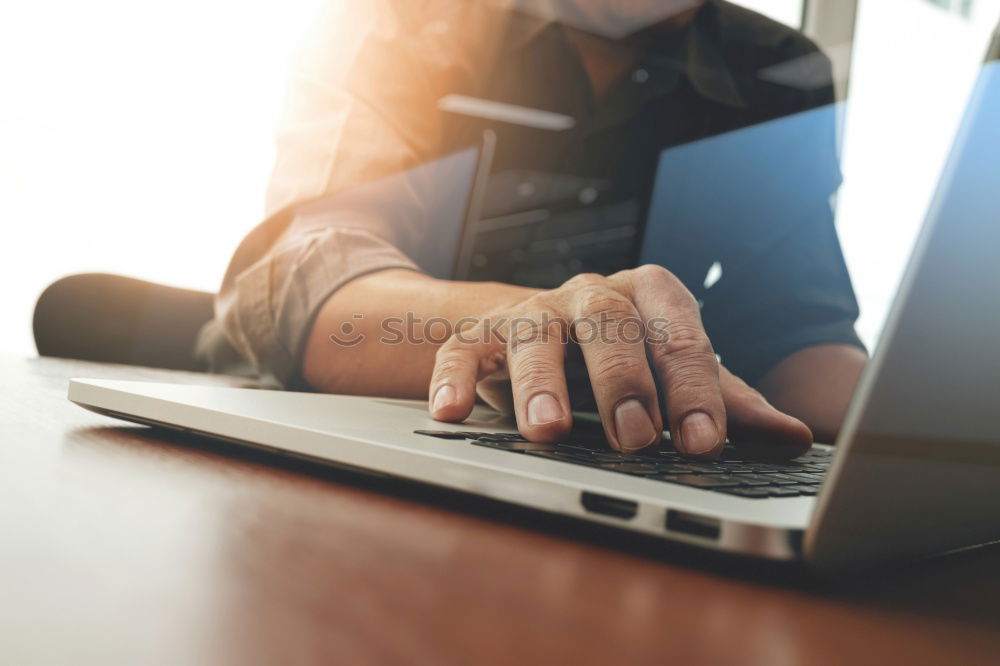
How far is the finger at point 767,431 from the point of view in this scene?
32 centimetres

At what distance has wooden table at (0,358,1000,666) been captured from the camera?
9 cm

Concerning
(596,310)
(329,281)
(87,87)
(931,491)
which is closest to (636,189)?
(329,281)

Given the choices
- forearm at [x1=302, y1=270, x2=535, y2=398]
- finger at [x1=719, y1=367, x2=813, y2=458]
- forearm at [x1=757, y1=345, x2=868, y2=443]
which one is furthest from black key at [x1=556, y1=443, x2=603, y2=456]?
forearm at [x1=757, y1=345, x2=868, y2=443]

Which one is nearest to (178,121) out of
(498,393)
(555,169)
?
(555,169)

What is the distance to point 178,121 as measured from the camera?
1196 millimetres

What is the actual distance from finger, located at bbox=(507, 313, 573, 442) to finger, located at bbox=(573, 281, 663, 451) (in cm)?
1

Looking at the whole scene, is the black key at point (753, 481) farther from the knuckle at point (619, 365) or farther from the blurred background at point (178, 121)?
the blurred background at point (178, 121)

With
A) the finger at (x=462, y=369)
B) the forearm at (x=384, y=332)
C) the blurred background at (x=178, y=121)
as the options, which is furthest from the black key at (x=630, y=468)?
the blurred background at (x=178, y=121)

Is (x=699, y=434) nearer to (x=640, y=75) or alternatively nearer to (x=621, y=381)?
(x=621, y=381)

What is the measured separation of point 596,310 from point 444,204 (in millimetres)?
628

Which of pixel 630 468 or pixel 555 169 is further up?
pixel 555 169

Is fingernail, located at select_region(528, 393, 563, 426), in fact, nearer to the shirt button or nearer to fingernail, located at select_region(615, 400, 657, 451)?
fingernail, located at select_region(615, 400, 657, 451)

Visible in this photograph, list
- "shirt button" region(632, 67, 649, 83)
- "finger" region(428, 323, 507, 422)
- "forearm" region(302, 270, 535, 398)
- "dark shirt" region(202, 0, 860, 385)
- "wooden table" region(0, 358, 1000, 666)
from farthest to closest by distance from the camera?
"shirt button" region(632, 67, 649, 83) < "dark shirt" region(202, 0, 860, 385) < "forearm" region(302, 270, 535, 398) < "finger" region(428, 323, 507, 422) < "wooden table" region(0, 358, 1000, 666)

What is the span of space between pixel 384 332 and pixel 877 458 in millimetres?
484
